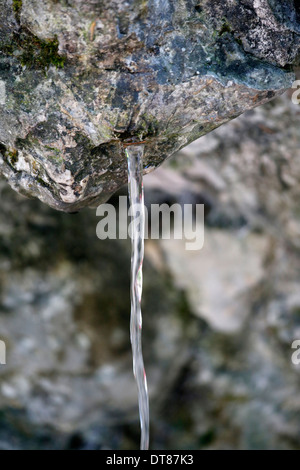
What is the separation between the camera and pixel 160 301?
1.74 metres

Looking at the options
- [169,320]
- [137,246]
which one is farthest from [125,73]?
[169,320]

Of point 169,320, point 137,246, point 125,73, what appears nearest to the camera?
point 125,73

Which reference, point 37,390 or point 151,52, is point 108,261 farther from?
point 151,52

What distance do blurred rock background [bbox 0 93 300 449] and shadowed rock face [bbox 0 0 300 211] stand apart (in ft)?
2.07

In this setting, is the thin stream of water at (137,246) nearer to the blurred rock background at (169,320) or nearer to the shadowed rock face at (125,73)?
the shadowed rock face at (125,73)

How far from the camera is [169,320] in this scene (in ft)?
5.73

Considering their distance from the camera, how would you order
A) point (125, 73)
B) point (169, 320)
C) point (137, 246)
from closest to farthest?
1. point (125, 73)
2. point (137, 246)
3. point (169, 320)

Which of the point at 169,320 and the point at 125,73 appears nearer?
the point at 125,73

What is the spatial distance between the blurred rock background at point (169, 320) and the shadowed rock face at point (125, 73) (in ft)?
2.07

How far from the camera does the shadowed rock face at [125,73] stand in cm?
68

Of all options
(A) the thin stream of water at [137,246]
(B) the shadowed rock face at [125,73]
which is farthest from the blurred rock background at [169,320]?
(B) the shadowed rock face at [125,73]

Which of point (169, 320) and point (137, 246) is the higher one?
point (169, 320)

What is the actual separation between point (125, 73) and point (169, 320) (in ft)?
3.89

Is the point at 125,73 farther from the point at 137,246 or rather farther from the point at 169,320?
the point at 169,320
